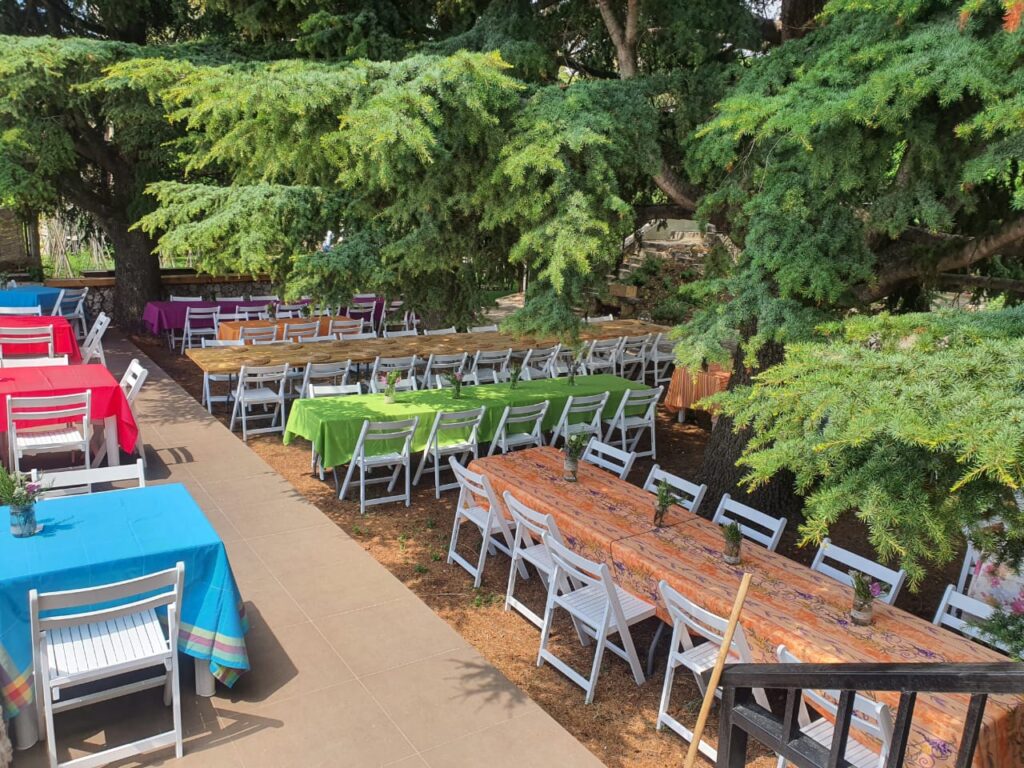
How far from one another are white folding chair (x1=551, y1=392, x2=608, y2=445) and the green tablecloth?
0.16 metres

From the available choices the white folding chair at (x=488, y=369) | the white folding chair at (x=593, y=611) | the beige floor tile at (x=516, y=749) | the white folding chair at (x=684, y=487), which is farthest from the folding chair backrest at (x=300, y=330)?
the beige floor tile at (x=516, y=749)

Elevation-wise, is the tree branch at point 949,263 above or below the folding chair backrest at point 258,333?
above

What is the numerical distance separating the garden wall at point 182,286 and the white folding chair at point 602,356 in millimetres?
7272

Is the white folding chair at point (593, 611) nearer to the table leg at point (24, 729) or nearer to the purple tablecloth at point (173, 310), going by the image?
the table leg at point (24, 729)

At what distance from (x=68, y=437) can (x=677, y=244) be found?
15288mm

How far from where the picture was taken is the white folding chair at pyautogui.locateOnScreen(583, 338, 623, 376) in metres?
12.0

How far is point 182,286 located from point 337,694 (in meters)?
14.8

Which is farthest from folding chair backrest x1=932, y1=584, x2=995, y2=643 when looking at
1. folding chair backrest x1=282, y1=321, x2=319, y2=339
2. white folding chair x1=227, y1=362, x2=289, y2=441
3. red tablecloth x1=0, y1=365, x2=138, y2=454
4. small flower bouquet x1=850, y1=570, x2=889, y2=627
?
folding chair backrest x1=282, y1=321, x2=319, y2=339

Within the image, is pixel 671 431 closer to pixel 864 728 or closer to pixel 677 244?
pixel 864 728

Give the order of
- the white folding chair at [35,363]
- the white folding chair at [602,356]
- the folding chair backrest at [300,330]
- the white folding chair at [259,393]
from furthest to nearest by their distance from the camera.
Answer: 1. the folding chair backrest at [300,330]
2. the white folding chair at [602,356]
3. the white folding chair at [35,363]
4. the white folding chair at [259,393]

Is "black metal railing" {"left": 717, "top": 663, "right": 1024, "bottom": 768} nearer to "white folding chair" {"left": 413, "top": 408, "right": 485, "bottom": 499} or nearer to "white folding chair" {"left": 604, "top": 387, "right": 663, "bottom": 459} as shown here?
"white folding chair" {"left": 413, "top": 408, "right": 485, "bottom": 499}

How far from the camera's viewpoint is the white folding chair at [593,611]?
4812 millimetres

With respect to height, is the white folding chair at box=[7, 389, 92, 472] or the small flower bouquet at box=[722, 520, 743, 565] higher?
the small flower bouquet at box=[722, 520, 743, 565]

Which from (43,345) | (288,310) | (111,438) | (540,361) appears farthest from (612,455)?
(288,310)
